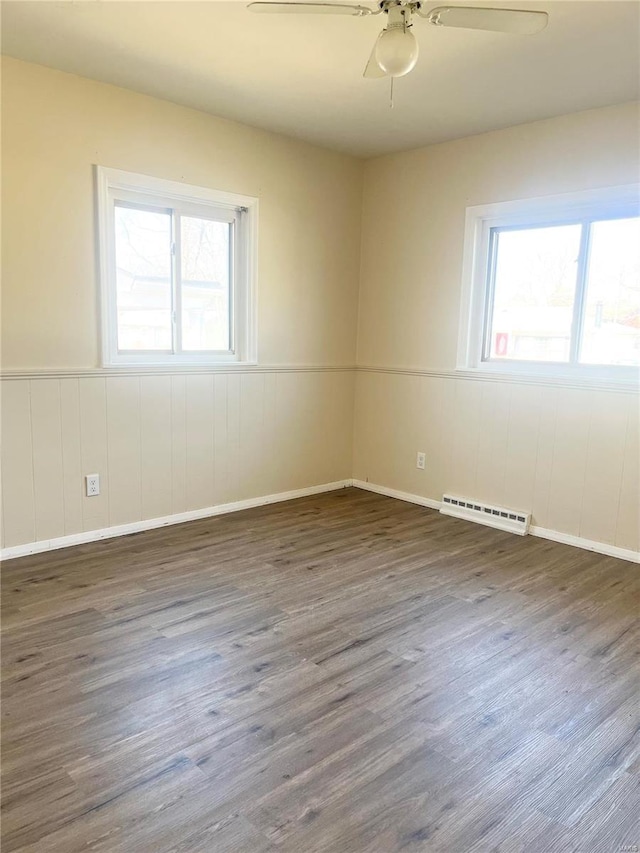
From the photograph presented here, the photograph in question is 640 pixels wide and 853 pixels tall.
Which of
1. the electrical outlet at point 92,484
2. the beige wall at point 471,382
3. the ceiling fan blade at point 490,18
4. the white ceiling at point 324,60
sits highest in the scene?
the white ceiling at point 324,60

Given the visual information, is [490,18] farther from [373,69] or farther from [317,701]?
[317,701]

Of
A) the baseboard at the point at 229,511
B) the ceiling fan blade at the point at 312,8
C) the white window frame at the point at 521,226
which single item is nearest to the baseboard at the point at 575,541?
the baseboard at the point at 229,511

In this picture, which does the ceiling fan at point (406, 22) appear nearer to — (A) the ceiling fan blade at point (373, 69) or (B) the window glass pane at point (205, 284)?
(A) the ceiling fan blade at point (373, 69)

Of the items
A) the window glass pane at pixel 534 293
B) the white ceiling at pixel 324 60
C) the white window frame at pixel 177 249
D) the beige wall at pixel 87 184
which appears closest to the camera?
the white ceiling at pixel 324 60

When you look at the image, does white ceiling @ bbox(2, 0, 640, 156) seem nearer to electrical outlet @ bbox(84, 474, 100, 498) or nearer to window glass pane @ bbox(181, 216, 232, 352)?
window glass pane @ bbox(181, 216, 232, 352)

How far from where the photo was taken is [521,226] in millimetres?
3859

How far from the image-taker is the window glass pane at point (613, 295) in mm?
3398

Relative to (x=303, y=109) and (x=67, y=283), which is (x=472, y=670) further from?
(x=303, y=109)

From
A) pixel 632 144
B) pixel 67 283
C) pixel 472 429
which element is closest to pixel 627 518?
pixel 472 429

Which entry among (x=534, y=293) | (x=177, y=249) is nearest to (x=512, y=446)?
(x=534, y=293)

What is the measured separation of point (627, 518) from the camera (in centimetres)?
344

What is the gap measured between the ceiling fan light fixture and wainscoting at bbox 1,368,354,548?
224cm

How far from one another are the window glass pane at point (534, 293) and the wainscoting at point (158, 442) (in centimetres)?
138

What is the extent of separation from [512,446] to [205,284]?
2.33 metres
